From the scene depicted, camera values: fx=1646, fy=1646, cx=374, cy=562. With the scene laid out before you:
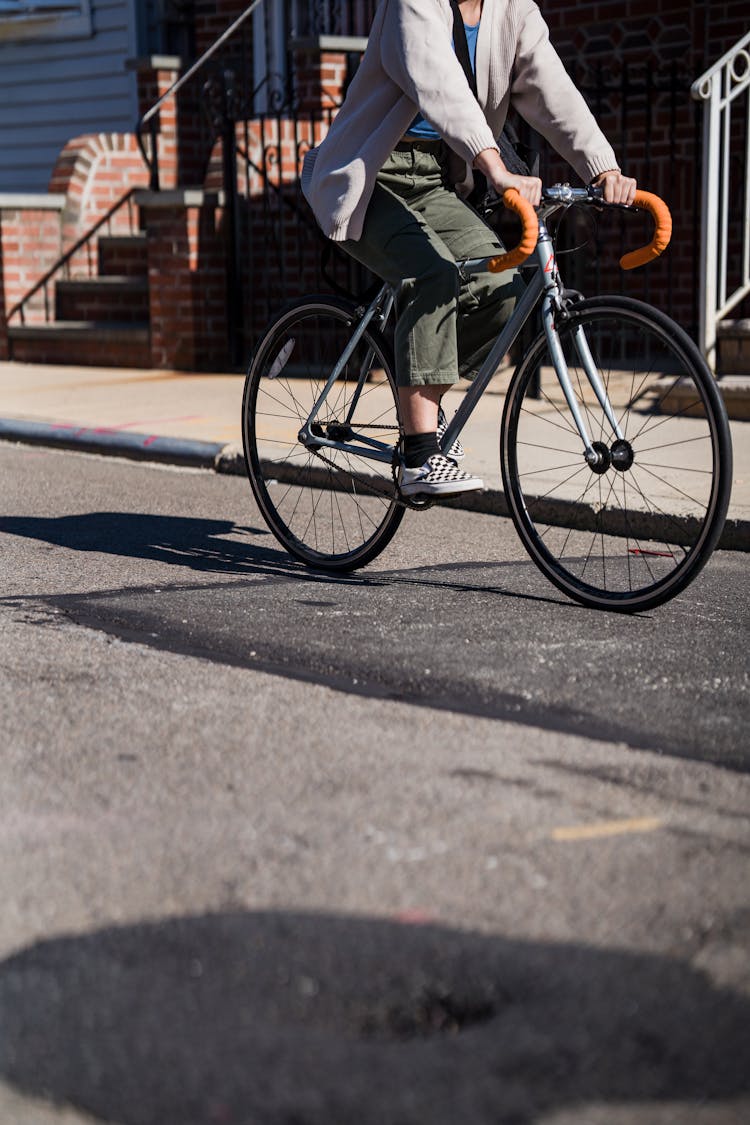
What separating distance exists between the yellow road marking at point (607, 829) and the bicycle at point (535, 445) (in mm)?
1578

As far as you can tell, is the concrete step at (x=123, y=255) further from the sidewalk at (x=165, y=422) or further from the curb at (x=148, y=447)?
the curb at (x=148, y=447)

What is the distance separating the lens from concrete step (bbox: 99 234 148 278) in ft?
44.8

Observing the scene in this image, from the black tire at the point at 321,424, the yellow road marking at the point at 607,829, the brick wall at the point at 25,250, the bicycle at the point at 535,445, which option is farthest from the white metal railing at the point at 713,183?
the brick wall at the point at 25,250

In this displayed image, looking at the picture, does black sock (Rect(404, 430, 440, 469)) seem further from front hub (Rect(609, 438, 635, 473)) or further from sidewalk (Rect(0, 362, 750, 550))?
sidewalk (Rect(0, 362, 750, 550))

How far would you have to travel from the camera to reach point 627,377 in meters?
9.63

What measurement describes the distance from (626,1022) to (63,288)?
12215 mm

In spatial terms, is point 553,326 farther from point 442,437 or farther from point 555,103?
point 555,103

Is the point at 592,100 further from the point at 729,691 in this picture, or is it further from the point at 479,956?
the point at 479,956

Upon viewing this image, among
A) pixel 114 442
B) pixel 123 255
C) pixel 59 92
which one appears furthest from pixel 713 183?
pixel 59 92

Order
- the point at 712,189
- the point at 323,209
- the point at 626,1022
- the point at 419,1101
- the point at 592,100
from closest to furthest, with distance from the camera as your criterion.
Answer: the point at 419,1101
the point at 626,1022
the point at 323,209
the point at 712,189
the point at 592,100

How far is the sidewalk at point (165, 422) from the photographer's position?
6.96 meters

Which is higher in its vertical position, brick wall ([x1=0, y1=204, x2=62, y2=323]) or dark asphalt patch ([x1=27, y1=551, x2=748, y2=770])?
brick wall ([x1=0, y1=204, x2=62, y2=323])

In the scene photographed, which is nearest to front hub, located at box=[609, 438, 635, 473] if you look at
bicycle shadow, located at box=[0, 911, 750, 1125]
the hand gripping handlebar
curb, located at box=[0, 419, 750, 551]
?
the hand gripping handlebar

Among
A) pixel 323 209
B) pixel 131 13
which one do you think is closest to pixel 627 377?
pixel 323 209
